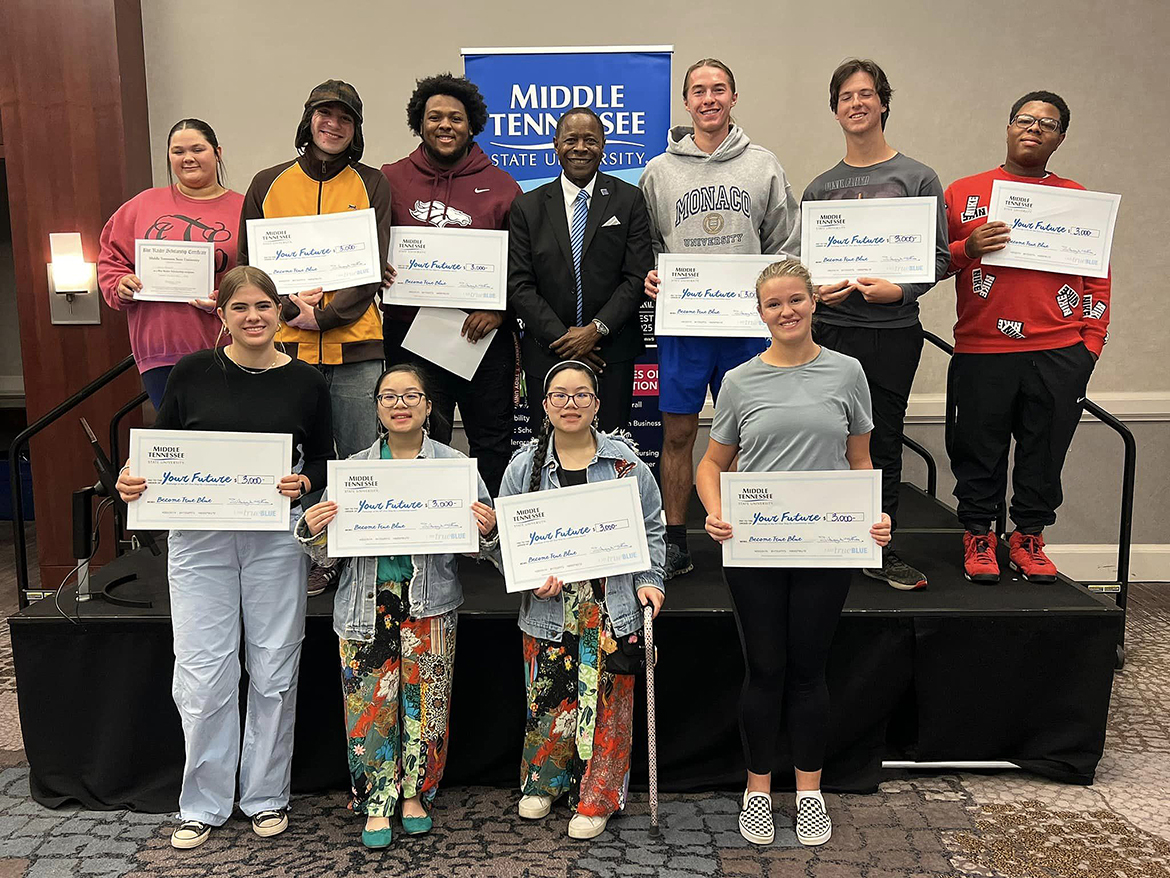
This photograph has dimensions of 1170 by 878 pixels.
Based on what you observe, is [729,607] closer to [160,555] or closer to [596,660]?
[596,660]

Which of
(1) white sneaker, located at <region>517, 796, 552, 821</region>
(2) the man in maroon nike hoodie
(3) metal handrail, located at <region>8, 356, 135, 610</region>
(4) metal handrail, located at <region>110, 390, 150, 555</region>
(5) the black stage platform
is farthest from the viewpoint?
(4) metal handrail, located at <region>110, 390, 150, 555</region>

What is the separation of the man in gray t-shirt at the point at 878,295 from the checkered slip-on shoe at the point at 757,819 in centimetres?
93

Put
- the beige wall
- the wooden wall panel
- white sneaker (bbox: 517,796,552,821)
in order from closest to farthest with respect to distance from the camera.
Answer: white sneaker (bbox: 517,796,552,821) < the wooden wall panel < the beige wall

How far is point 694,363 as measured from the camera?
330cm

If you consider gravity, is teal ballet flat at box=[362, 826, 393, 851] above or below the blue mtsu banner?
below

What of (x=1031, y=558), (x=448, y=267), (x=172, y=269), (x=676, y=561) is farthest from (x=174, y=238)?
(x=1031, y=558)

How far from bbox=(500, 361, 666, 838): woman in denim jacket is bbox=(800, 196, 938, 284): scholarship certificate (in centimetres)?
106

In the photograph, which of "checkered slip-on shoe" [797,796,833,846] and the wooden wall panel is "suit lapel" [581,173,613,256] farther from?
the wooden wall panel

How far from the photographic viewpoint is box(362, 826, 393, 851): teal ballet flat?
262 cm

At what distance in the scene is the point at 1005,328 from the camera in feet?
10.8

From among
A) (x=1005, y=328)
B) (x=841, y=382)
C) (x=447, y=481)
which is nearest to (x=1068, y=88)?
→ (x=1005, y=328)

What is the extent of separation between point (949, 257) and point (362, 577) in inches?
87.9

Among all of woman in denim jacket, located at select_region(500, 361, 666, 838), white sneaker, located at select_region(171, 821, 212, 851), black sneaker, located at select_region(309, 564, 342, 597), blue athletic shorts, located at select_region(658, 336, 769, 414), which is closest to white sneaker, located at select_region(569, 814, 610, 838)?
woman in denim jacket, located at select_region(500, 361, 666, 838)

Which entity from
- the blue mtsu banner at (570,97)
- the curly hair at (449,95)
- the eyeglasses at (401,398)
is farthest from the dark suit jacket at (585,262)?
the blue mtsu banner at (570,97)
